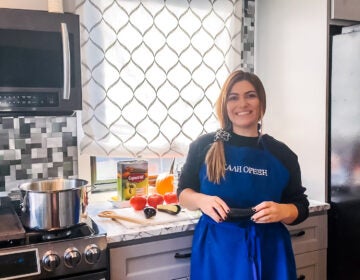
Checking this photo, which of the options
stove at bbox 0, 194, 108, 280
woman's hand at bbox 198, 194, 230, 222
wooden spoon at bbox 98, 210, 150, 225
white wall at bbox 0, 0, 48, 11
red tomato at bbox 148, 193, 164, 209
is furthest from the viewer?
red tomato at bbox 148, 193, 164, 209

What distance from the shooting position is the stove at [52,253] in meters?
1.35

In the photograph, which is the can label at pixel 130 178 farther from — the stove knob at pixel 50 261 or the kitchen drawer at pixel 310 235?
the kitchen drawer at pixel 310 235

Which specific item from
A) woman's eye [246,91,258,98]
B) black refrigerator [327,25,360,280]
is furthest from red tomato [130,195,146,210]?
black refrigerator [327,25,360,280]

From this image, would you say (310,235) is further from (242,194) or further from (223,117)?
(223,117)

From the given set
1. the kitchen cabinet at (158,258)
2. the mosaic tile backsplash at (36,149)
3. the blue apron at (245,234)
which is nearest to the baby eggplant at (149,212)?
the kitchen cabinet at (158,258)

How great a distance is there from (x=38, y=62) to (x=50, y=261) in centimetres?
72

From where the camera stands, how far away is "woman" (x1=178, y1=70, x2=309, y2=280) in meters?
1.49

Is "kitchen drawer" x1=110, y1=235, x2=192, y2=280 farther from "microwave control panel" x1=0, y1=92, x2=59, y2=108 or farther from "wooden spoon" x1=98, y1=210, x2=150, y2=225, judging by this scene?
"microwave control panel" x1=0, y1=92, x2=59, y2=108

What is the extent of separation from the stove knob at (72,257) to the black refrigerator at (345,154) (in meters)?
1.25

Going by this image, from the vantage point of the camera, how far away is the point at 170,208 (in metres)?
1.81

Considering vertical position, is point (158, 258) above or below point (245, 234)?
below

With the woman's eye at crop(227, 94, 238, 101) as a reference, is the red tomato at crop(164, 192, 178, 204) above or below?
below

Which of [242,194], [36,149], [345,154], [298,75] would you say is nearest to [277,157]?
[242,194]

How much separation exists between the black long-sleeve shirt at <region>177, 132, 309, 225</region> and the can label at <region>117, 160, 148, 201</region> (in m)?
0.42
